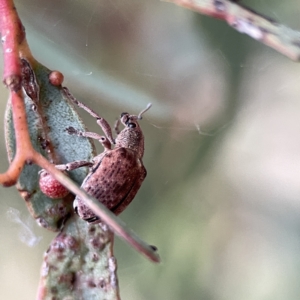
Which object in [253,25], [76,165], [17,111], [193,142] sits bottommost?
[193,142]

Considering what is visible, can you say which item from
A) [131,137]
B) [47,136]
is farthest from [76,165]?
[131,137]

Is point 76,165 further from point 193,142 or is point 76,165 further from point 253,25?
point 193,142

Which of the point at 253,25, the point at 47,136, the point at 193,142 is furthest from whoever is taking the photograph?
the point at 193,142

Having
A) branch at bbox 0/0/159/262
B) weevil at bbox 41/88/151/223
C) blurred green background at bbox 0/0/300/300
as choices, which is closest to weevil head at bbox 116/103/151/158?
weevil at bbox 41/88/151/223

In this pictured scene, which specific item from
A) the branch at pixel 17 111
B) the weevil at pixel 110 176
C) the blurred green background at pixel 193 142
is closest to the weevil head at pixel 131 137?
the weevil at pixel 110 176

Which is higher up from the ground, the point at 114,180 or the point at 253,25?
the point at 253,25

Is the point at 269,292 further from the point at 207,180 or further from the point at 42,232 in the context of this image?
the point at 42,232

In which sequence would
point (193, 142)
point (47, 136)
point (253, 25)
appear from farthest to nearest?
point (193, 142), point (47, 136), point (253, 25)

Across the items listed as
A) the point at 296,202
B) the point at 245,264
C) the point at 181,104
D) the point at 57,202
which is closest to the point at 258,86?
the point at 181,104

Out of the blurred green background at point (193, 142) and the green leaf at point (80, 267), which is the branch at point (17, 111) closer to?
the green leaf at point (80, 267)
